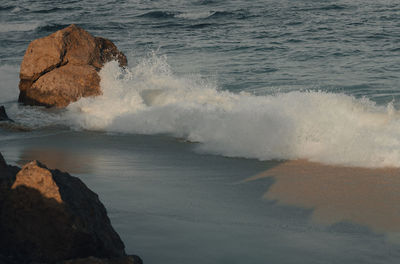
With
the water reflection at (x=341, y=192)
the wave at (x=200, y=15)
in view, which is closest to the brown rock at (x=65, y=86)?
the water reflection at (x=341, y=192)

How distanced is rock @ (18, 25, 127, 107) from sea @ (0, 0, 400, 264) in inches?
11.0

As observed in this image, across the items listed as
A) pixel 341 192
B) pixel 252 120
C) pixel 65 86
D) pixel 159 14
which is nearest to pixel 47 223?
pixel 341 192

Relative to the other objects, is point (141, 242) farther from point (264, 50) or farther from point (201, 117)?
point (264, 50)

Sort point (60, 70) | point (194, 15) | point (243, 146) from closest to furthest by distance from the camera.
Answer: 1. point (243, 146)
2. point (60, 70)
3. point (194, 15)

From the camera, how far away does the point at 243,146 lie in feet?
22.6

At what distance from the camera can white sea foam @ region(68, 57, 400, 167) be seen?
653 cm

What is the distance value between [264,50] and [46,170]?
1207cm

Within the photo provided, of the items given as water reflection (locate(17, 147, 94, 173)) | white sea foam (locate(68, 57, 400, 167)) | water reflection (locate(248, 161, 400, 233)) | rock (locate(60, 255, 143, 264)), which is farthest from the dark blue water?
rock (locate(60, 255, 143, 264))

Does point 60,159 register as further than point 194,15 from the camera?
No

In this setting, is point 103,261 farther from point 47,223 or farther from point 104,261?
point 47,223

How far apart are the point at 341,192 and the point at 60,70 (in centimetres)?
598

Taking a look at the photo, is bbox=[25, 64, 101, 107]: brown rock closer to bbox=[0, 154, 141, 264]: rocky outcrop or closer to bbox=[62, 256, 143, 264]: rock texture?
bbox=[0, 154, 141, 264]: rocky outcrop

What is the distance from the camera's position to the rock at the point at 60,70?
31.4ft

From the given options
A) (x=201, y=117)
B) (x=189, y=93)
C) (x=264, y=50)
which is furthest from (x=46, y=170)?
(x=264, y=50)
